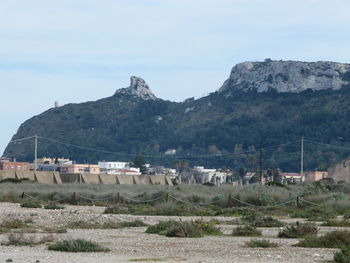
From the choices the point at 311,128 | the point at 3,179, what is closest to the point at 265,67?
the point at 311,128

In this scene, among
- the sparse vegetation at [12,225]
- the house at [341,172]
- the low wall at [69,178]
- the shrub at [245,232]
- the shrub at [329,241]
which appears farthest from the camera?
the house at [341,172]

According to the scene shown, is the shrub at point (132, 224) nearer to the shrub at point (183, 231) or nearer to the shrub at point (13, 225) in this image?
the shrub at point (13, 225)

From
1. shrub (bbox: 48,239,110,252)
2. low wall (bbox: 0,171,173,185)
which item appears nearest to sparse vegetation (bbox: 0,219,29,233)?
shrub (bbox: 48,239,110,252)

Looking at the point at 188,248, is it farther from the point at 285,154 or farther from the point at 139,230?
the point at 285,154

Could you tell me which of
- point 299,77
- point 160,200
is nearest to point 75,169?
point 299,77

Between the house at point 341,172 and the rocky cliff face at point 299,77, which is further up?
the rocky cliff face at point 299,77

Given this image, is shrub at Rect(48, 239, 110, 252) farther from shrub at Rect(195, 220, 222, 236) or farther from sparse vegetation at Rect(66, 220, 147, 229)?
sparse vegetation at Rect(66, 220, 147, 229)

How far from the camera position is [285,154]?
178875 millimetres

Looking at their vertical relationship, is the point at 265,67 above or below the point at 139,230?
above

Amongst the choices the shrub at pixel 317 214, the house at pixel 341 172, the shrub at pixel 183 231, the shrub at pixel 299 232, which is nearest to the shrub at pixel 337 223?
the shrub at pixel 317 214

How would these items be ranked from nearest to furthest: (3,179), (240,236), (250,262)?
(250,262) < (240,236) < (3,179)

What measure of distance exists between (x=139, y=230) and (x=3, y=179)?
48376 mm

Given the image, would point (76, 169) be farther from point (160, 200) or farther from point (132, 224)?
point (132, 224)

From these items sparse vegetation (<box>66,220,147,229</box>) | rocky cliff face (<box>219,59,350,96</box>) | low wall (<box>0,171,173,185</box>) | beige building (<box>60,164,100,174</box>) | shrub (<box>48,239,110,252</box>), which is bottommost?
sparse vegetation (<box>66,220,147,229</box>)
